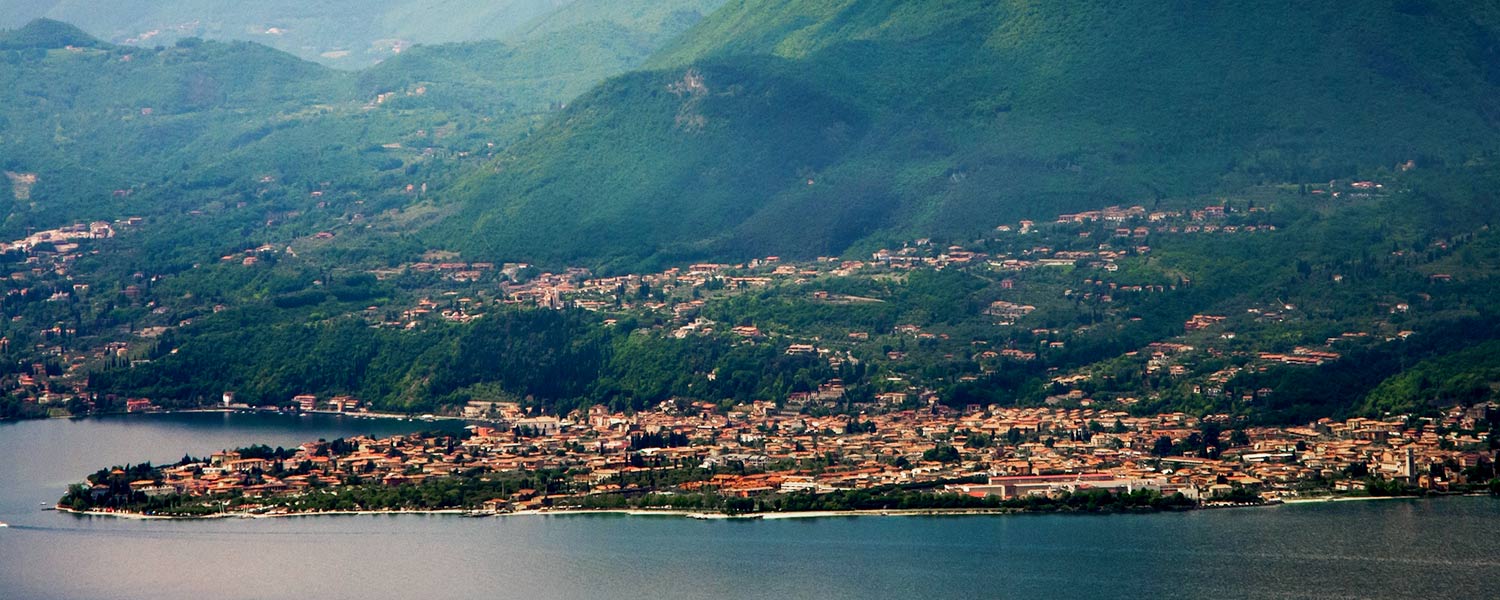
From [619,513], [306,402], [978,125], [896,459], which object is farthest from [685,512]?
[978,125]

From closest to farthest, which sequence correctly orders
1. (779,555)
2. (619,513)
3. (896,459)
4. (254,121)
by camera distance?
(779,555) < (619,513) < (896,459) < (254,121)

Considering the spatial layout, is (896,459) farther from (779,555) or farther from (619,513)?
(779,555)

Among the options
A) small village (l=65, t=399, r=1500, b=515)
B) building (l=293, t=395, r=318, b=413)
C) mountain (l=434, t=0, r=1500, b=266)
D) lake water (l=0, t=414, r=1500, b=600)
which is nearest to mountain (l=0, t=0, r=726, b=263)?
mountain (l=434, t=0, r=1500, b=266)

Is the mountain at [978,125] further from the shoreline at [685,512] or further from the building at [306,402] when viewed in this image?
the shoreline at [685,512]

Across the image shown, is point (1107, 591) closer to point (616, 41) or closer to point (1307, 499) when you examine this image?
point (1307, 499)

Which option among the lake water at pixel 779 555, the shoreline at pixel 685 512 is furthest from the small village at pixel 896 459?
the lake water at pixel 779 555

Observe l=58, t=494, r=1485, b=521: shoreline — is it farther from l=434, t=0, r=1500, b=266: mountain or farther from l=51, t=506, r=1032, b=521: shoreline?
l=434, t=0, r=1500, b=266: mountain
